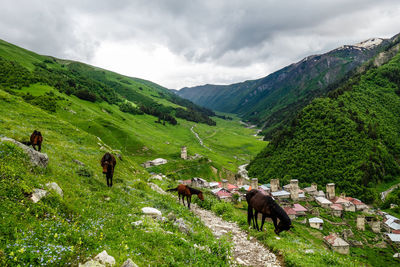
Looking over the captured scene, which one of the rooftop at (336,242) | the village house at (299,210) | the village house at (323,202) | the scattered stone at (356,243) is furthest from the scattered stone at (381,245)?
the rooftop at (336,242)

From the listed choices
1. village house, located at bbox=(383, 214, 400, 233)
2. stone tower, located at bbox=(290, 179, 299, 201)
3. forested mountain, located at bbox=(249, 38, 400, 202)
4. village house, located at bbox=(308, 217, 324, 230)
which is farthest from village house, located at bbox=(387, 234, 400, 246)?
forested mountain, located at bbox=(249, 38, 400, 202)

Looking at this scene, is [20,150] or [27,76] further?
[27,76]

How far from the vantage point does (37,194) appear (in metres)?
9.47

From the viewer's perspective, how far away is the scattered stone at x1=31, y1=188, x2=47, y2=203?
9.14 m

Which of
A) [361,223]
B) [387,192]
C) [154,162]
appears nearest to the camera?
[361,223]

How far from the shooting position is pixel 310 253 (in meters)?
12.8

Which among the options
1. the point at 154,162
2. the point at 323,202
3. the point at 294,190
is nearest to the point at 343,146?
the point at 323,202

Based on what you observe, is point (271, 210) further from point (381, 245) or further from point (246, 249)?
point (381, 245)


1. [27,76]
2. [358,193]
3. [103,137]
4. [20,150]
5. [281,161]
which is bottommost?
[358,193]

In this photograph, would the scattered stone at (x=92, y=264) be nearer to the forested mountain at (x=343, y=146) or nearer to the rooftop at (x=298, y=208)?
the rooftop at (x=298, y=208)

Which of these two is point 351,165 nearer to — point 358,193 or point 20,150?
point 358,193

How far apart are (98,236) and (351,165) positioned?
11628 cm

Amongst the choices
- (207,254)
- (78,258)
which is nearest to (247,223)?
(207,254)

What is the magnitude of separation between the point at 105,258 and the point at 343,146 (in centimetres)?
12420
